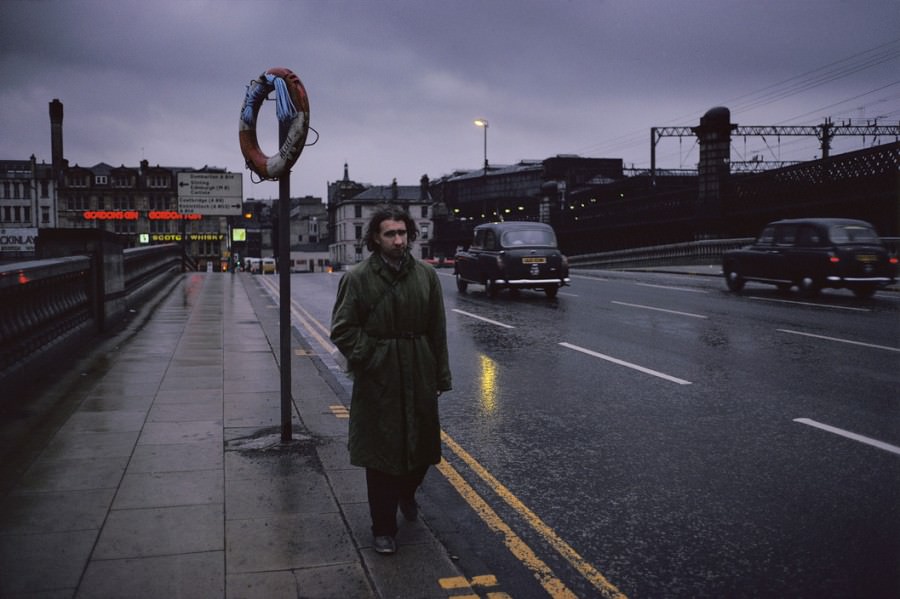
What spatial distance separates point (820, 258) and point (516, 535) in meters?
16.0

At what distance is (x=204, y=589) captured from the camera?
133 inches

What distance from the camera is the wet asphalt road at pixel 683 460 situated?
3.74m

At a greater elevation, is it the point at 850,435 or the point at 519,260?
the point at 519,260

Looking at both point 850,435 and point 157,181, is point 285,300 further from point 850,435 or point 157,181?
point 157,181

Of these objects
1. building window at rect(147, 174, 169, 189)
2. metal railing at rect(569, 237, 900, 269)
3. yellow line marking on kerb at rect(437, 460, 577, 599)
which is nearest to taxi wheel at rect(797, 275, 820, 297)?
metal railing at rect(569, 237, 900, 269)

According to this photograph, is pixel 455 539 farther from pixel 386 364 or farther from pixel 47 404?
pixel 47 404

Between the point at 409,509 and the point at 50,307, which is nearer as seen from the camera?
the point at 409,509

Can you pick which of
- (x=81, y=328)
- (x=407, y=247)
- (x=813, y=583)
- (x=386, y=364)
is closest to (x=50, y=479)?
(x=386, y=364)

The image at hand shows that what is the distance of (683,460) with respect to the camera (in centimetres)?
552

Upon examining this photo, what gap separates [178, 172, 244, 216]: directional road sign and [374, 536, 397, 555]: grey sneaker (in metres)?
33.7

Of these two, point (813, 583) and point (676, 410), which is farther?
point (676, 410)

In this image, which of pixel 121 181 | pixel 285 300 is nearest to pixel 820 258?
pixel 285 300

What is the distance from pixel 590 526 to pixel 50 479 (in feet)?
11.4

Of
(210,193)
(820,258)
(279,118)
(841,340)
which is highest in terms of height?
(210,193)
